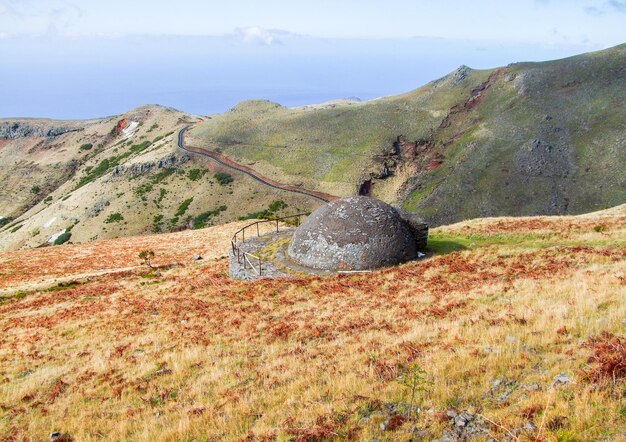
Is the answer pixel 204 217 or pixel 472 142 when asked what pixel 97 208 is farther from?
pixel 472 142

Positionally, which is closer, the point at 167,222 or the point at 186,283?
the point at 186,283

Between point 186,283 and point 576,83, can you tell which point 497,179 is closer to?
point 576,83

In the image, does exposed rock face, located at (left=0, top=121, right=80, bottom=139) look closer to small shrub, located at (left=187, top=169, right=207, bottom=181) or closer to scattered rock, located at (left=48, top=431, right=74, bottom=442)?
small shrub, located at (left=187, top=169, right=207, bottom=181)

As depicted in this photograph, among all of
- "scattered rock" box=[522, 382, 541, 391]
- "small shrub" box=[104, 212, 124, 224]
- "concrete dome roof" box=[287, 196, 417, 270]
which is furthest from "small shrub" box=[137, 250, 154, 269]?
"small shrub" box=[104, 212, 124, 224]

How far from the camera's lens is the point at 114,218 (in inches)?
3383

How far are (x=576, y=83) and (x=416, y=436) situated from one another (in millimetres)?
103792

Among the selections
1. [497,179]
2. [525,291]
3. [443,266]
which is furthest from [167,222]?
[525,291]

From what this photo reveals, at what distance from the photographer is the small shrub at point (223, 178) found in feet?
308

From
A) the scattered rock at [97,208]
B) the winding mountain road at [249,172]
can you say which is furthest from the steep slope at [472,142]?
the scattered rock at [97,208]

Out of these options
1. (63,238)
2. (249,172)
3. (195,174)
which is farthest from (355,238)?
(195,174)

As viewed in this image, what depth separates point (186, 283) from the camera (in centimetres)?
2783

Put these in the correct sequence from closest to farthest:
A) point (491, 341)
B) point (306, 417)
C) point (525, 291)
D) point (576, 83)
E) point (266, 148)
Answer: point (306, 417), point (491, 341), point (525, 291), point (576, 83), point (266, 148)

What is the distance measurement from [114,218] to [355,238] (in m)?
72.3

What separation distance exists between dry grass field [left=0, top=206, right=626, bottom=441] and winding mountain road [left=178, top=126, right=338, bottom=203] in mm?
61179
